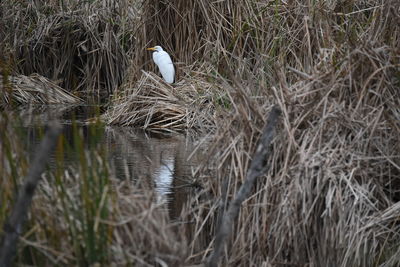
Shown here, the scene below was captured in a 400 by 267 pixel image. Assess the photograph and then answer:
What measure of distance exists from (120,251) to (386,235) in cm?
156

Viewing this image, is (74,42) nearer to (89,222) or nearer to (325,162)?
(325,162)

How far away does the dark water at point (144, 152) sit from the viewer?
4.95 meters

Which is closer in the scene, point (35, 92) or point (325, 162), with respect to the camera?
point (325, 162)

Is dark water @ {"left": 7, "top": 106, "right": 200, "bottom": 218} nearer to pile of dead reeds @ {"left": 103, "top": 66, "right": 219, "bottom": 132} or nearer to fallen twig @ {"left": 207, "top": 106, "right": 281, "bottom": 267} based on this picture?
pile of dead reeds @ {"left": 103, "top": 66, "right": 219, "bottom": 132}

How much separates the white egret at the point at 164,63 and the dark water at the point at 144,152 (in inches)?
33.6

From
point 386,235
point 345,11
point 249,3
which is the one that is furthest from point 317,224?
point 249,3

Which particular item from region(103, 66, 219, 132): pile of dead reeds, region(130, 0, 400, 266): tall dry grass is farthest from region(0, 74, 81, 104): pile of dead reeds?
region(130, 0, 400, 266): tall dry grass

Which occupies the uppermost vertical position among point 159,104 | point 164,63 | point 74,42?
point 74,42

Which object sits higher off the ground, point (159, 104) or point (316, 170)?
point (159, 104)

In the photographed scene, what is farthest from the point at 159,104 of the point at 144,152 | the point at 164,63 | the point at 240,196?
the point at 240,196

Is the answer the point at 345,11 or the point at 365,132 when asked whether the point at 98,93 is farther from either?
the point at 365,132

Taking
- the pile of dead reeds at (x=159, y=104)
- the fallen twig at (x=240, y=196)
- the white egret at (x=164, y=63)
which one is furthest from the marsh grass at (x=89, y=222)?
the white egret at (x=164, y=63)

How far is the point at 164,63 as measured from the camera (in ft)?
30.1

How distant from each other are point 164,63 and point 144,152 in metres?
2.29
